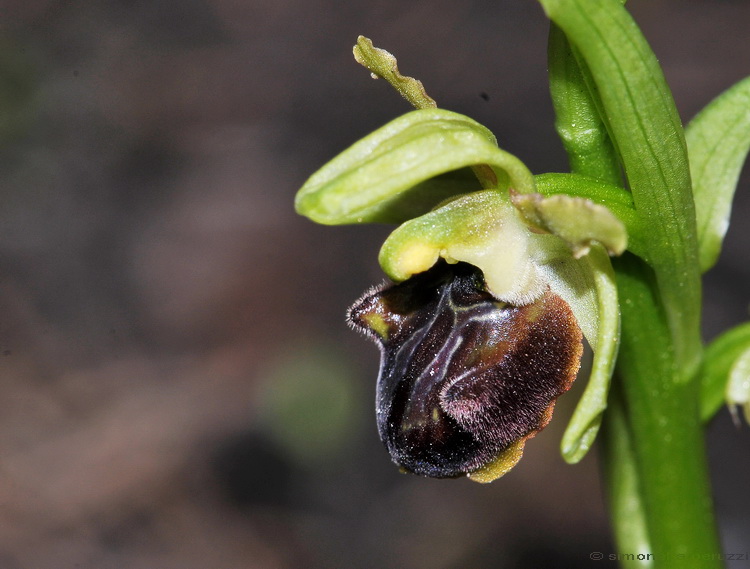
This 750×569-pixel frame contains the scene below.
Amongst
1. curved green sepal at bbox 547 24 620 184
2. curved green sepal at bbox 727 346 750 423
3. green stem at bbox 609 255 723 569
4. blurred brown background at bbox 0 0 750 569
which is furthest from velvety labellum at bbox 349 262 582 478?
blurred brown background at bbox 0 0 750 569

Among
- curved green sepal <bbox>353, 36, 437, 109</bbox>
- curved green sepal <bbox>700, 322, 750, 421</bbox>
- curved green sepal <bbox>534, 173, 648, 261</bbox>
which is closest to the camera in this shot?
curved green sepal <bbox>534, 173, 648, 261</bbox>

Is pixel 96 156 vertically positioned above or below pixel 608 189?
below

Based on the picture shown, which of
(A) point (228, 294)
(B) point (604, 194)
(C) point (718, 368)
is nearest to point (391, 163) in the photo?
(B) point (604, 194)

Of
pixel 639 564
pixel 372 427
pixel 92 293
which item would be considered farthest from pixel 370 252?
pixel 639 564

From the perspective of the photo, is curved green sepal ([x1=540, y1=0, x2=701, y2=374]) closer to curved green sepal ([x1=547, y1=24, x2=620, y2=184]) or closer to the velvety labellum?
curved green sepal ([x1=547, y1=24, x2=620, y2=184])

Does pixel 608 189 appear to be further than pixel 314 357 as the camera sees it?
No

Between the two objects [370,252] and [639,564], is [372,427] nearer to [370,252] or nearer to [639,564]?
[370,252]

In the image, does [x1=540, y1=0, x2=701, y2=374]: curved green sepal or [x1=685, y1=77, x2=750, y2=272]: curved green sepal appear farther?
[x1=685, y1=77, x2=750, y2=272]: curved green sepal
